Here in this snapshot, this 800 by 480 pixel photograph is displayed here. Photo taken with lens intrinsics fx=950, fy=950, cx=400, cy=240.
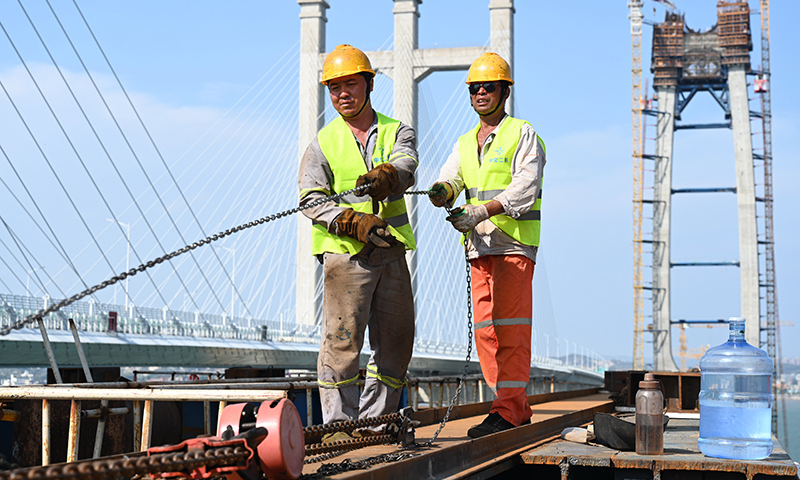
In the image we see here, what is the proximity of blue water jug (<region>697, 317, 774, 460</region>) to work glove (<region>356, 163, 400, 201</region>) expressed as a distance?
54.5 inches

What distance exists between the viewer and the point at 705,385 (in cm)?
366

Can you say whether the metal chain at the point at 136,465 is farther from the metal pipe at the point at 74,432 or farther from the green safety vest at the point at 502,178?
the green safety vest at the point at 502,178

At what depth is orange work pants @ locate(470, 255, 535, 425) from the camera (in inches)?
Answer: 163

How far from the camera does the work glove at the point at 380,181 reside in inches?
145

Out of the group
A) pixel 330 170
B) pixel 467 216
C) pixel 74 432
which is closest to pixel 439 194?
pixel 467 216

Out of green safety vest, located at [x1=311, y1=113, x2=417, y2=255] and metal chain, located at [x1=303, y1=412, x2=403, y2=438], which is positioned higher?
green safety vest, located at [x1=311, y1=113, x2=417, y2=255]

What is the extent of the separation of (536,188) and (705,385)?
1.15 m

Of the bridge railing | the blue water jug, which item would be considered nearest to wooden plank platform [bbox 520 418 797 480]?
the blue water jug

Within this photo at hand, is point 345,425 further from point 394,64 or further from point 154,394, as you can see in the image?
point 394,64

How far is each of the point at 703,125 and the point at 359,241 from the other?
47994 millimetres

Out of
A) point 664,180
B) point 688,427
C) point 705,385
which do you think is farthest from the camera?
point 664,180

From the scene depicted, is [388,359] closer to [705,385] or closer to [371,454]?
[371,454]

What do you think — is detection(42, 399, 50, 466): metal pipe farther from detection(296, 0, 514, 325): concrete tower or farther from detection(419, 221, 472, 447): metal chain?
detection(296, 0, 514, 325): concrete tower

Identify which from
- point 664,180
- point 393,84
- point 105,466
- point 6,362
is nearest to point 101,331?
point 6,362
